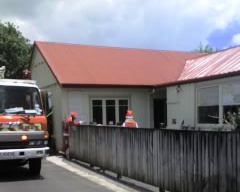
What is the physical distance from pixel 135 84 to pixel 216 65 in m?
4.11

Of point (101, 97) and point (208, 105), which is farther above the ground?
point (101, 97)

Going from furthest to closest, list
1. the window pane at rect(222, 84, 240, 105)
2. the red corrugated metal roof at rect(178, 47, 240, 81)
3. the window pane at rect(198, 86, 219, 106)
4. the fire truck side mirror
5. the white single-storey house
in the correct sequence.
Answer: the white single-storey house < the window pane at rect(198, 86, 219, 106) < the red corrugated metal roof at rect(178, 47, 240, 81) < the window pane at rect(222, 84, 240, 105) < the fire truck side mirror

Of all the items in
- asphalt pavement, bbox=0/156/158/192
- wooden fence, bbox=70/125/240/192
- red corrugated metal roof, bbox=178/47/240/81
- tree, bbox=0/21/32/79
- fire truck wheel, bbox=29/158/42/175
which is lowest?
asphalt pavement, bbox=0/156/158/192

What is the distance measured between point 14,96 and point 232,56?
31.3ft

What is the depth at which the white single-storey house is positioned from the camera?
1678 centimetres

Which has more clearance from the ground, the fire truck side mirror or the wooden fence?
the fire truck side mirror

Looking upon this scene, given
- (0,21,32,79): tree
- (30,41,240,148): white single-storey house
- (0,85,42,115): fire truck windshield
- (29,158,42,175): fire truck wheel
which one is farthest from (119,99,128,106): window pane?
A: (0,21,32,79): tree

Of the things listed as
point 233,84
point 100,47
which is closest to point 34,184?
point 233,84

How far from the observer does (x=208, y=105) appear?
55.6 feet

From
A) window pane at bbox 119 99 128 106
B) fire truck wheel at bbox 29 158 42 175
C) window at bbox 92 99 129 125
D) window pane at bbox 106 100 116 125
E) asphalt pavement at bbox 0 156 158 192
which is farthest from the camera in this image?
window pane at bbox 119 99 128 106

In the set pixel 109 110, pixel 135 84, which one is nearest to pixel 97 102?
pixel 109 110

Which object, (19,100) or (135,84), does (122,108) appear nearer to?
(135,84)

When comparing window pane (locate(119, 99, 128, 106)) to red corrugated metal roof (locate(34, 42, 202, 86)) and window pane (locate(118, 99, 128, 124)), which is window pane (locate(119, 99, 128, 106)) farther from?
red corrugated metal roof (locate(34, 42, 202, 86))

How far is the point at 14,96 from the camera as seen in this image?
12227mm
